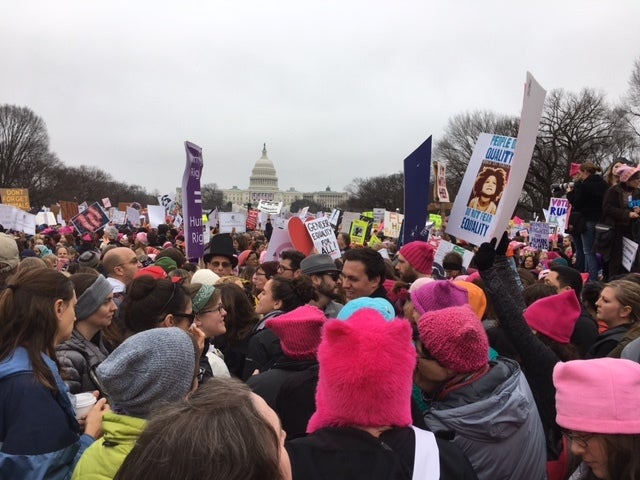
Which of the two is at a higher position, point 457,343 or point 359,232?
point 457,343

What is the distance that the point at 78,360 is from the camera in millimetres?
3373

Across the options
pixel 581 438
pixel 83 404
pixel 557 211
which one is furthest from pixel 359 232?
pixel 581 438

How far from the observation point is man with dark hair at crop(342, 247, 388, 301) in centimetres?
517

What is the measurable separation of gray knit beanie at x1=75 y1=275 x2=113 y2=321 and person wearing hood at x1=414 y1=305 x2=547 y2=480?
2037mm

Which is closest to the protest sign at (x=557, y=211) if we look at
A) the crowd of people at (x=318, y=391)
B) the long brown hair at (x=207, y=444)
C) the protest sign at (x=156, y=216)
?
the protest sign at (x=156, y=216)

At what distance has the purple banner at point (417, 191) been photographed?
655 centimetres

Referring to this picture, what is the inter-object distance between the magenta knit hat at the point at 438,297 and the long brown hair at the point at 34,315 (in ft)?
6.31

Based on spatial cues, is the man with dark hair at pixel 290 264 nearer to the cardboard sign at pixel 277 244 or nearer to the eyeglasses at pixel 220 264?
the eyeglasses at pixel 220 264

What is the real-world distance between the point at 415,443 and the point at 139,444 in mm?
968

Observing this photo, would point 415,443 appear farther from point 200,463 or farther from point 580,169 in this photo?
point 580,169

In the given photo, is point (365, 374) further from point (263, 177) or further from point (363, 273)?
point (263, 177)

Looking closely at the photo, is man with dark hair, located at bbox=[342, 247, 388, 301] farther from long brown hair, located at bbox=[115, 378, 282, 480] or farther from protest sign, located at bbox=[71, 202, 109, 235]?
protest sign, located at bbox=[71, 202, 109, 235]

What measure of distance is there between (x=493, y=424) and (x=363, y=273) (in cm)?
273

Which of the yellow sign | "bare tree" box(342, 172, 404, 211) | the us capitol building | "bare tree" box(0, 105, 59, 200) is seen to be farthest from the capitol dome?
the yellow sign
